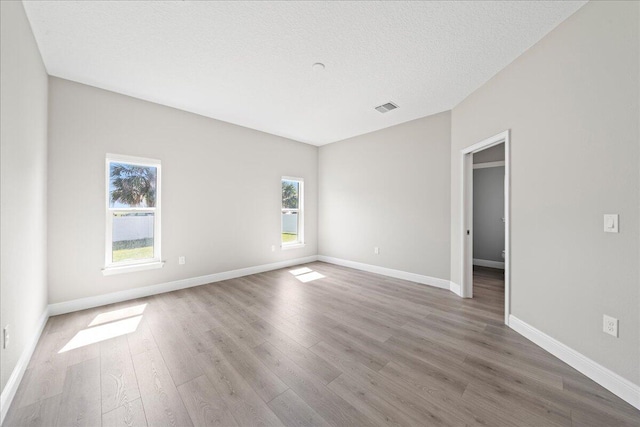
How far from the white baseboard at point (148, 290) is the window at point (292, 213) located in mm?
654

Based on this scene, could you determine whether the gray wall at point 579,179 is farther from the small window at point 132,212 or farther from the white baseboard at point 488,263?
the small window at point 132,212

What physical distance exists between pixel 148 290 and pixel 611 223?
16.5 feet

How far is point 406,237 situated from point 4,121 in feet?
15.4

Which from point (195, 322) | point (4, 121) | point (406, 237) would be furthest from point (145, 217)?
point (406, 237)

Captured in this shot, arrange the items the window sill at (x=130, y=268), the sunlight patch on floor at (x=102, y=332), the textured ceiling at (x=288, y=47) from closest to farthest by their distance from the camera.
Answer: the textured ceiling at (x=288, y=47) < the sunlight patch on floor at (x=102, y=332) < the window sill at (x=130, y=268)

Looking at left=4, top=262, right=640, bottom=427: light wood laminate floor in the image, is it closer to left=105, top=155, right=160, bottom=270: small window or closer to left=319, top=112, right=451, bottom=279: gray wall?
left=105, top=155, right=160, bottom=270: small window

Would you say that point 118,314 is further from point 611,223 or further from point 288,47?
point 611,223

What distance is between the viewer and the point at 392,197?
15.0 feet

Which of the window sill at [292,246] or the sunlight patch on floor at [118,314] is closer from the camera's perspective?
the sunlight patch on floor at [118,314]

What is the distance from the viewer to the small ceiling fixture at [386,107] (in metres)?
3.61

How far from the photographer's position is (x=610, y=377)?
5.51ft

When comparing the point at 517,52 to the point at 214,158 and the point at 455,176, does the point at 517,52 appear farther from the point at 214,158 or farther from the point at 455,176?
the point at 214,158

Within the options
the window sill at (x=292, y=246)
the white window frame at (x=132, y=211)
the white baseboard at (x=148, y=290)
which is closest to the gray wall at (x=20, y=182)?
the white baseboard at (x=148, y=290)

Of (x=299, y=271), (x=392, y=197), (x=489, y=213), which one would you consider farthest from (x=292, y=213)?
(x=489, y=213)
